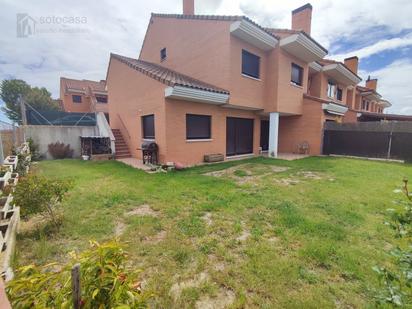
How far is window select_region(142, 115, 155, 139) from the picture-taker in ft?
32.8

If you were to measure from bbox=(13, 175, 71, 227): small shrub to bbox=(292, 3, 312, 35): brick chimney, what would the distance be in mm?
16503

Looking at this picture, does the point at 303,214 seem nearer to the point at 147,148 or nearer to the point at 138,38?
the point at 147,148

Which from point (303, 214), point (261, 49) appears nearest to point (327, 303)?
point (303, 214)

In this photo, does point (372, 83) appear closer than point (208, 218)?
No

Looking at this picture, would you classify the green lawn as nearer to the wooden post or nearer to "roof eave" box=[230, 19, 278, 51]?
the wooden post

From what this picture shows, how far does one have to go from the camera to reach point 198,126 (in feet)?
32.2

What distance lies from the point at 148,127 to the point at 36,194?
7322mm

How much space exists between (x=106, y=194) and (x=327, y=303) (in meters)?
5.35

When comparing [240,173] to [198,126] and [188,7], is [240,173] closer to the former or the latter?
[198,126]

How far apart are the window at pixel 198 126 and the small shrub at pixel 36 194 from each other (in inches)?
251

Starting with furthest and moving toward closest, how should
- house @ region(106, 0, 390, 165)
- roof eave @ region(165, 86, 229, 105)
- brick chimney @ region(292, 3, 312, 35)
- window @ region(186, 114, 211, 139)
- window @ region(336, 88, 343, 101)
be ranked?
window @ region(336, 88, 343, 101)
brick chimney @ region(292, 3, 312, 35)
window @ region(186, 114, 211, 139)
house @ region(106, 0, 390, 165)
roof eave @ region(165, 86, 229, 105)

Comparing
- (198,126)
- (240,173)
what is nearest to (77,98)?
(198,126)

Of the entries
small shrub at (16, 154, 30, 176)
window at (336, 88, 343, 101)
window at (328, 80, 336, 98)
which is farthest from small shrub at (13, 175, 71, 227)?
window at (336, 88, 343, 101)

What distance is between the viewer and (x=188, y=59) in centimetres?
1141
